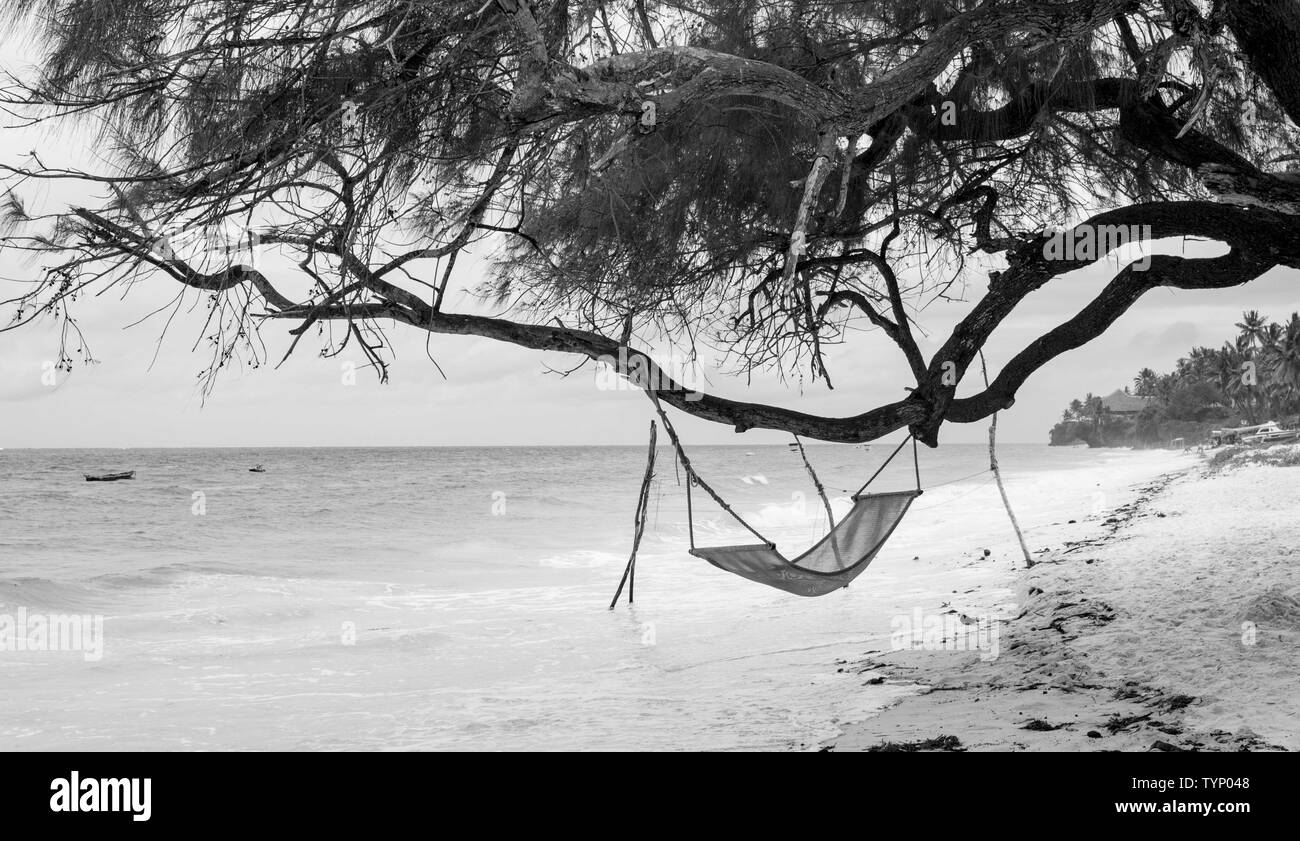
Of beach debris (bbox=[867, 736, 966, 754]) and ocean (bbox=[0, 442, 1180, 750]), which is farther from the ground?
beach debris (bbox=[867, 736, 966, 754])

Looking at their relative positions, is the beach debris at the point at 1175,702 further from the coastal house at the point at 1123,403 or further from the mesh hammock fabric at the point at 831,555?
the coastal house at the point at 1123,403

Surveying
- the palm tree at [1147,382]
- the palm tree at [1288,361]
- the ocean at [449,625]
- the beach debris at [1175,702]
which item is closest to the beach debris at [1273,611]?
the beach debris at [1175,702]

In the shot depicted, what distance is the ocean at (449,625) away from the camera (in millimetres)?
3492

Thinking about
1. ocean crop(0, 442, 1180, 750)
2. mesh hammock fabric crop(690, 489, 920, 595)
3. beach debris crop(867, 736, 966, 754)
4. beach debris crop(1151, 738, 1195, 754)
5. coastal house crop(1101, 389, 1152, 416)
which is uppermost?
coastal house crop(1101, 389, 1152, 416)

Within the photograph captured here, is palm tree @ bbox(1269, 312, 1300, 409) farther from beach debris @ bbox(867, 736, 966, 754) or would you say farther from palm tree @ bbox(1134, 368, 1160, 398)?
beach debris @ bbox(867, 736, 966, 754)

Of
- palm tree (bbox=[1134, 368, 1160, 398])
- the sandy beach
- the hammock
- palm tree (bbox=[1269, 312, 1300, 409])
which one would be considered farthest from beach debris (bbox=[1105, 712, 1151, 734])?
palm tree (bbox=[1134, 368, 1160, 398])

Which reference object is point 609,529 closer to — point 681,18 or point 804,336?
point 804,336

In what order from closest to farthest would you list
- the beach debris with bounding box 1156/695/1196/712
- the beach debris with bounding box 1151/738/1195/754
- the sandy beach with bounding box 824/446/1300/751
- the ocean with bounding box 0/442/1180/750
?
1. the beach debris with bounding box 1151/738/1195/754
2. the sandy beach with bounding box 824/446/1300/751
3. the beach debris with bounding box 1156/695/1196/712
4. the ocean with bounding box 0/442/1180/750

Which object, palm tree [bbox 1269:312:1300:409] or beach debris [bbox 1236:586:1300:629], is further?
palm tree [bbox 1269:312:1300:409]

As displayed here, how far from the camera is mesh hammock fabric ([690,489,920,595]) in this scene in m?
4.29

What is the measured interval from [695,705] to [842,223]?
5.85ft

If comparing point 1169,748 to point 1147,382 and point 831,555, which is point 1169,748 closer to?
point 831,555

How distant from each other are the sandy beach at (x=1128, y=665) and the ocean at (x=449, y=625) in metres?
0.26
